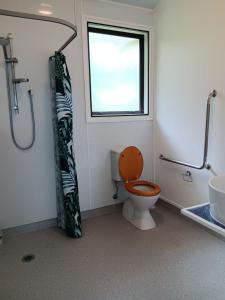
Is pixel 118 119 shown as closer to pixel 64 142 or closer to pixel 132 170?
pixel 132 170

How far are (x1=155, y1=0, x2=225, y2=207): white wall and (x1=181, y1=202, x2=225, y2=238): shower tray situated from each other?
108 cm

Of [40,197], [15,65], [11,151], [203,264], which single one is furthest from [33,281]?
[15,65]

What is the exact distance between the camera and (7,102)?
2289mm

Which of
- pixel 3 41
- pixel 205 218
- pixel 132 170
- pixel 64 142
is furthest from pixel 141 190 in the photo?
pixel 3 41

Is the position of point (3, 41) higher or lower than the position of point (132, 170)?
higher

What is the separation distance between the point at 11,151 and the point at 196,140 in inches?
74.8

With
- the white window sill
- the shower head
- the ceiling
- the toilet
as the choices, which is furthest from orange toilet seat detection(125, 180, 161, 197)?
the ceiling

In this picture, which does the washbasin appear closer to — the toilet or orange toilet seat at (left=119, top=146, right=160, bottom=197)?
the toilet

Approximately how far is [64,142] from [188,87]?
142 cm

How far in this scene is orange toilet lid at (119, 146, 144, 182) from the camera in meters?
2.71

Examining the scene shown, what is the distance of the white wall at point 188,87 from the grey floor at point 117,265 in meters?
0.57

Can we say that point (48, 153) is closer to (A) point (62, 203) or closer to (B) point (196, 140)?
(A) point (62, 203)

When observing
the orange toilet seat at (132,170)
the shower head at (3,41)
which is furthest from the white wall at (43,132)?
the orange toilet seat at (132,170)

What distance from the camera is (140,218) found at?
2607 mm
